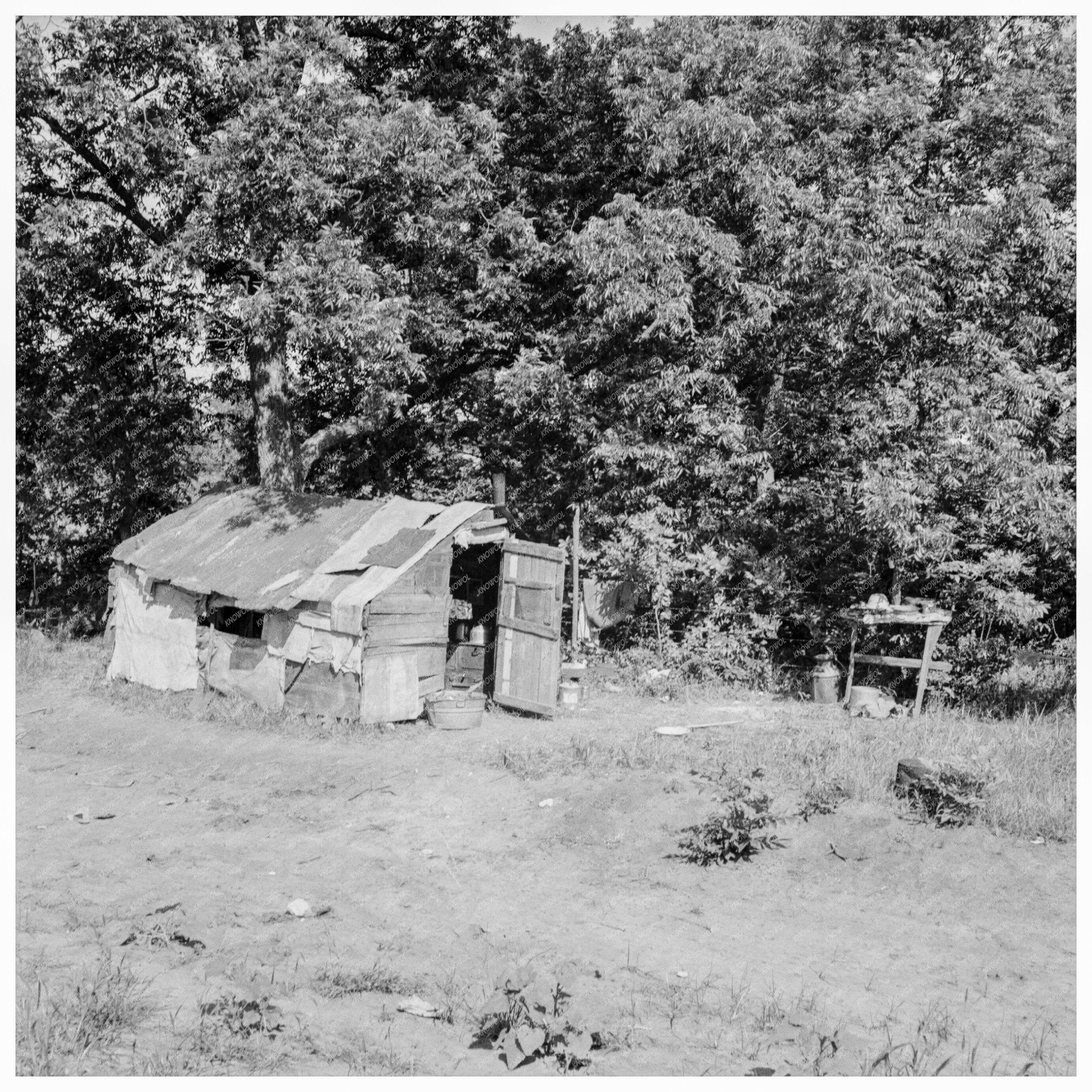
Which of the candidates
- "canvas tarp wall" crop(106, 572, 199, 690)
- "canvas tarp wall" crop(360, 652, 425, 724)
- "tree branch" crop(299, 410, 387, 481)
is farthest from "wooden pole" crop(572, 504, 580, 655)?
"canvas tarp wall" crop(106, 572, 199, 690)

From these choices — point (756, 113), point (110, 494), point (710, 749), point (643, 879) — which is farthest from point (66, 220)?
point (643, 879)

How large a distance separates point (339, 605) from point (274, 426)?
21.9 feet

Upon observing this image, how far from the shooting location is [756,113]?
17.6 meters

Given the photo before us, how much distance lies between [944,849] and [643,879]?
99.8 inches

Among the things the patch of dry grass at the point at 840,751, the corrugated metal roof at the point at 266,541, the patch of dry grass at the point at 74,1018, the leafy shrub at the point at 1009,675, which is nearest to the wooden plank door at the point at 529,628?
the patch of dry grass at the point at 840,751

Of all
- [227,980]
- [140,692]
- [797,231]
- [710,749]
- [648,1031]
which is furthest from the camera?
[797,231]

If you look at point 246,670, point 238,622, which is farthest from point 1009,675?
point 238,622

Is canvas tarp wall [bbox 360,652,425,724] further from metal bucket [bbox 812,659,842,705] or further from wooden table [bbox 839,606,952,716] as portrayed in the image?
wooden table [bbox 839,606,952,716]

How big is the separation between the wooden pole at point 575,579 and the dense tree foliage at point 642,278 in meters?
0.66

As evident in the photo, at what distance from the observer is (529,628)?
1395 cm

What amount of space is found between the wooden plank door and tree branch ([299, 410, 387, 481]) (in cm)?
560

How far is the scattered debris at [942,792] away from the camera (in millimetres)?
9273

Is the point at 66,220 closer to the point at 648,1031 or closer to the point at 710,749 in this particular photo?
the point at 710,749

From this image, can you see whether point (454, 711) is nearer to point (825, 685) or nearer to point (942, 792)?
point (825, 685)
